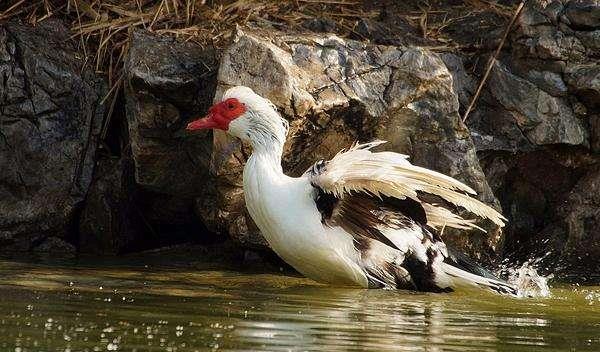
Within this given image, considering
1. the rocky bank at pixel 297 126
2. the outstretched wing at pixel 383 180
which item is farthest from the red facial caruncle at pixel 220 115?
the outstretched wing at pixel 383 180

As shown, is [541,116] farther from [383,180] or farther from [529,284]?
[383,180]

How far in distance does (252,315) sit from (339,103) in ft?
8.62

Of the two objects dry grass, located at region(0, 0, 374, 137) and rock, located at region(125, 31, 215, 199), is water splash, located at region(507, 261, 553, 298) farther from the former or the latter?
dry grass, located at region(0, 0, 374, 137)

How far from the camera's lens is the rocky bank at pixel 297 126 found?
8.21m

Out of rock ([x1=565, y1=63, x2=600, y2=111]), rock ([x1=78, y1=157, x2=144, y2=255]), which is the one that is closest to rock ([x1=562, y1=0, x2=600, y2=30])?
rock ([x1=565, y1=63, x2=600, y2=111])

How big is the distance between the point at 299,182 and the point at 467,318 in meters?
1.68

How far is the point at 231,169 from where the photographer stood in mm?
8070

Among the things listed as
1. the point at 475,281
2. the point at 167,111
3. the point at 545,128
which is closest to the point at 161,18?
the point at 167,111

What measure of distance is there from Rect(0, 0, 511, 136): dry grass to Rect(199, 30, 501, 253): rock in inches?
31.3

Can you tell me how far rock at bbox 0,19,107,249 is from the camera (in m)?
8.61

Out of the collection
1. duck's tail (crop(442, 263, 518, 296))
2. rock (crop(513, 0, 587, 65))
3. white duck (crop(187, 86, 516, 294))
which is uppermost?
rock (crop(513, 0, 587, 65))

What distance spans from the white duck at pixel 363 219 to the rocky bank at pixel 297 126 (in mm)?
737

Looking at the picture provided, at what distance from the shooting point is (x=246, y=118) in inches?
307

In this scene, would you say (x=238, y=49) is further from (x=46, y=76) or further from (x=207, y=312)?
(x=207, y=312)
